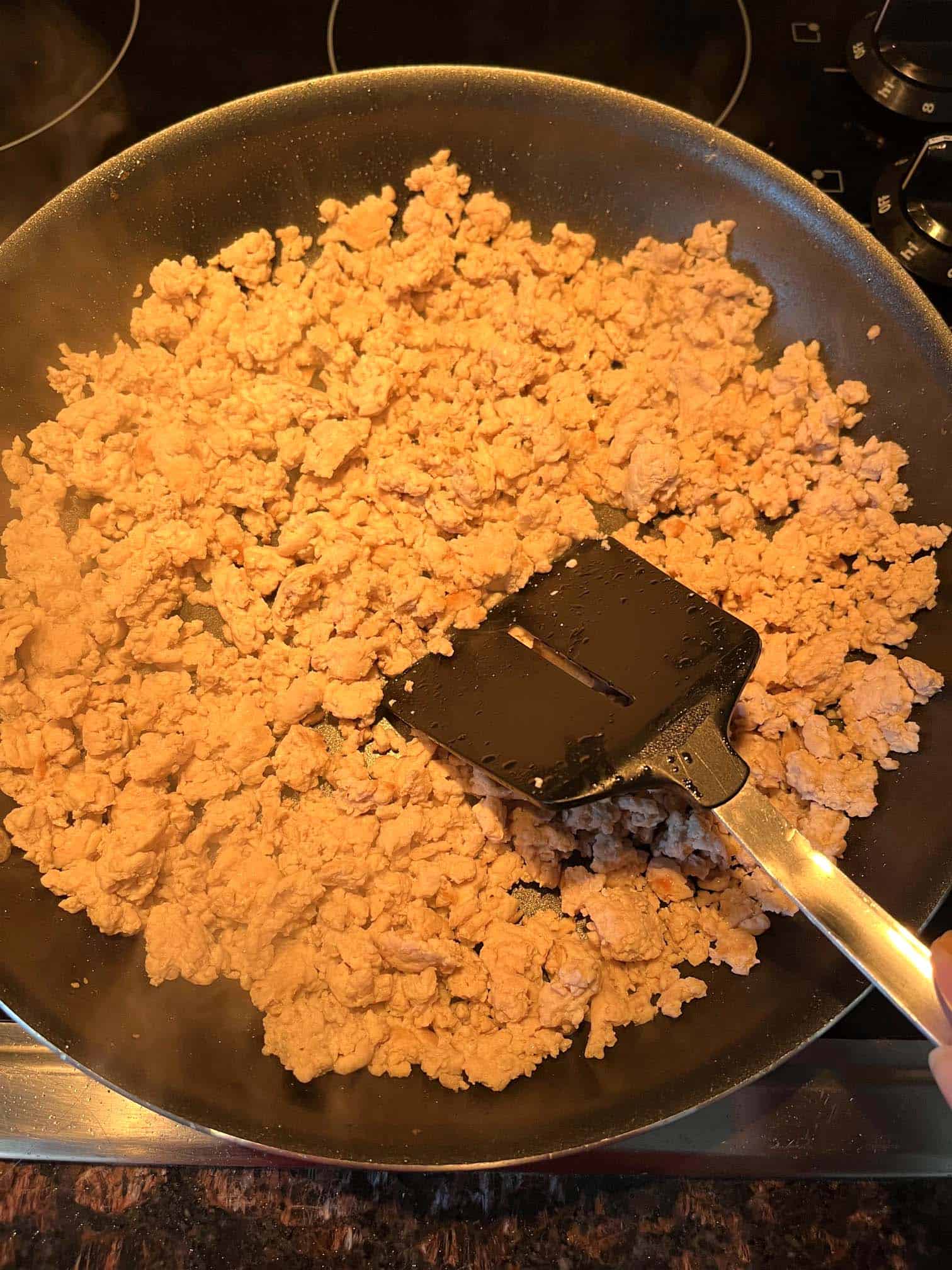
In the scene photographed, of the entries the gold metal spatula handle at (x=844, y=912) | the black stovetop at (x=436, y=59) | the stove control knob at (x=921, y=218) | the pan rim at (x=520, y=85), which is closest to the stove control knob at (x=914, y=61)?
the black stovetop at (x=436, y=59)

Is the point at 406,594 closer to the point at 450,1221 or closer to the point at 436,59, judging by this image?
the point at 450,1221

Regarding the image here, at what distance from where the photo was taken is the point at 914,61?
1.36 meters

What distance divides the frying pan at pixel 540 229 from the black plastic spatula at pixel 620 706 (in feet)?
0.54

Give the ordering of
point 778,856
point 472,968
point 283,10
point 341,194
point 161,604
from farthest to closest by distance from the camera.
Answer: point 283,10, point 341,194, point 161,604, point 472,968, point 778,856

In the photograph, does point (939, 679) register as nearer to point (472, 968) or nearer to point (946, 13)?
point (472, 968)

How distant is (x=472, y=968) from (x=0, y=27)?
1533 mm

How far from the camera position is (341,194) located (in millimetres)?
1305

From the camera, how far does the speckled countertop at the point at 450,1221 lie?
97 centimetres

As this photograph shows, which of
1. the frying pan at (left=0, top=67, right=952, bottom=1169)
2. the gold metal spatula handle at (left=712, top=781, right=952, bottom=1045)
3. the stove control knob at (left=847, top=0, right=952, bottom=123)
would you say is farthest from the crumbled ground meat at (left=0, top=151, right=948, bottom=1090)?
the stove control knob at (left=847, top=0, right=952, bottom=123)

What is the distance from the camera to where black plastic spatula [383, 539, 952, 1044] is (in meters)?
0.87

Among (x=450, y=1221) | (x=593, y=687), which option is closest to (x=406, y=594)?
(x=593, y=687)

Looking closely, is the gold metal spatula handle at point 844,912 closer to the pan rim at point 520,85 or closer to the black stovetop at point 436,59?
the pan rim at point 520,85

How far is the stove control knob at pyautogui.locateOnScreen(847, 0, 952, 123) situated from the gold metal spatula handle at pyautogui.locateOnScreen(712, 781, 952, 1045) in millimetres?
1115

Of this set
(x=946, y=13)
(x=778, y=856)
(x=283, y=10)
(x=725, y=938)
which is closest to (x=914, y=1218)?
(x=725, y=938)
